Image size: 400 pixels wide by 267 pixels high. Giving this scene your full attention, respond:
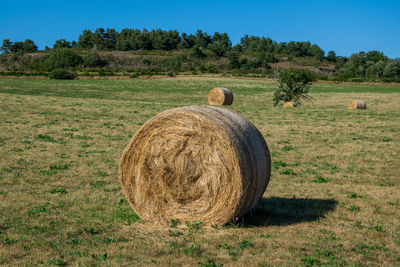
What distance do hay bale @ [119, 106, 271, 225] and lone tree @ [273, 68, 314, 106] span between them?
29.2 meters

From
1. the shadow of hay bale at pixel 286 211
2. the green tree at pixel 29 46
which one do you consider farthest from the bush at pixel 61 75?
the green tree at pixel 29 46

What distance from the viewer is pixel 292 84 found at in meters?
36.8

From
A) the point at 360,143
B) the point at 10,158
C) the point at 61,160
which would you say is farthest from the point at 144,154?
the point at 360,143

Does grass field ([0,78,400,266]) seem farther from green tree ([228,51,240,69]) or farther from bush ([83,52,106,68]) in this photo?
green tree ([228,51,240,69])

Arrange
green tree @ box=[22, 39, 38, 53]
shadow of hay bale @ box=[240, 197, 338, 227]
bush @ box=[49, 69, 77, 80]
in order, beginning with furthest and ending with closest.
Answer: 1. green tree @ box=[22, 39, 38, 53]
2. bush @ box=[49, 69, 77, 80]
3. shadow of hay bale @ box=[240, 197, 338, 227]

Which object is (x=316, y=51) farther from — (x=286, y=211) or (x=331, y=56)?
(x=286, y=211)

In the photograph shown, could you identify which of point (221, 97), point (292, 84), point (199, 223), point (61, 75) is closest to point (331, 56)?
point (61, 75)

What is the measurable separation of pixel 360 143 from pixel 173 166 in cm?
A: 1204

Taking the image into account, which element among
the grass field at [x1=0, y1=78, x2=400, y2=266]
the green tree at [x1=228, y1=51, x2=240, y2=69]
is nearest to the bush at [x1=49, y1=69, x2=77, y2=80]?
the grass field at [x1=0, y1=78, x2=400, y2=266]

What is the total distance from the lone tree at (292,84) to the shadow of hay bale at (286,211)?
2795 centimetres

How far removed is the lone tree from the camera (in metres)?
36.4

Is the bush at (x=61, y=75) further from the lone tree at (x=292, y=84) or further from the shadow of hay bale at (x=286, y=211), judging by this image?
the shadow of hay bale at (x=286, y=211)

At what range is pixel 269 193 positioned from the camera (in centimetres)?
1030

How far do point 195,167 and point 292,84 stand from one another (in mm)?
30365
